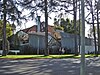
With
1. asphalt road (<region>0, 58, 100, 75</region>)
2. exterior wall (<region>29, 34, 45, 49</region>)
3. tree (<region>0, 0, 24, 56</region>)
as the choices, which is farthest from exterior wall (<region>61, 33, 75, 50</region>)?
asphalt road (<region>0, 58, 100, 75</region>)

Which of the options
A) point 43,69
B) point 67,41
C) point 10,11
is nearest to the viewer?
point 43,69

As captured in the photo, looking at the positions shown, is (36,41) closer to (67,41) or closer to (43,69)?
(67,41)

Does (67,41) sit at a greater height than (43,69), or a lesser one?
greater

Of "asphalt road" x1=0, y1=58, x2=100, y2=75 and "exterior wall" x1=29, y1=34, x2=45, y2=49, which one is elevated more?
"exterior wall" x1=29, y1=34, x2=45, y2=49

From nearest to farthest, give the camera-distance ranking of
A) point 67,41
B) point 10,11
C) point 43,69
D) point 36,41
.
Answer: point 43,69 < point 10,11 < point 36,41 < point 67,41

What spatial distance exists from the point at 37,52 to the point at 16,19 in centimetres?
1946

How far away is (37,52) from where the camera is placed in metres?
60.7

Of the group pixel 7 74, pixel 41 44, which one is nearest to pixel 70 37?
pixel 41 44

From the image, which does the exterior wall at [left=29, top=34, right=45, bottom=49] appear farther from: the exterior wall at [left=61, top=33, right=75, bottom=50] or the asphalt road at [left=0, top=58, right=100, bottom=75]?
the asphalt road at [left=0, top=58, right=100, bottom=75]

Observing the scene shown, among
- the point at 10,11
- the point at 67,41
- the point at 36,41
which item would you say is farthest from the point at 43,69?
the point at 67,41

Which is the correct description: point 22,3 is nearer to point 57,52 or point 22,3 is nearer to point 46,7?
point 46,7

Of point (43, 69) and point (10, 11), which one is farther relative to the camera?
point (10, 11)

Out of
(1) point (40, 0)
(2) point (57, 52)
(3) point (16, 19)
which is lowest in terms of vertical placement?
(2) point (57, 52)

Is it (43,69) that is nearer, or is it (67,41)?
(43,69)
